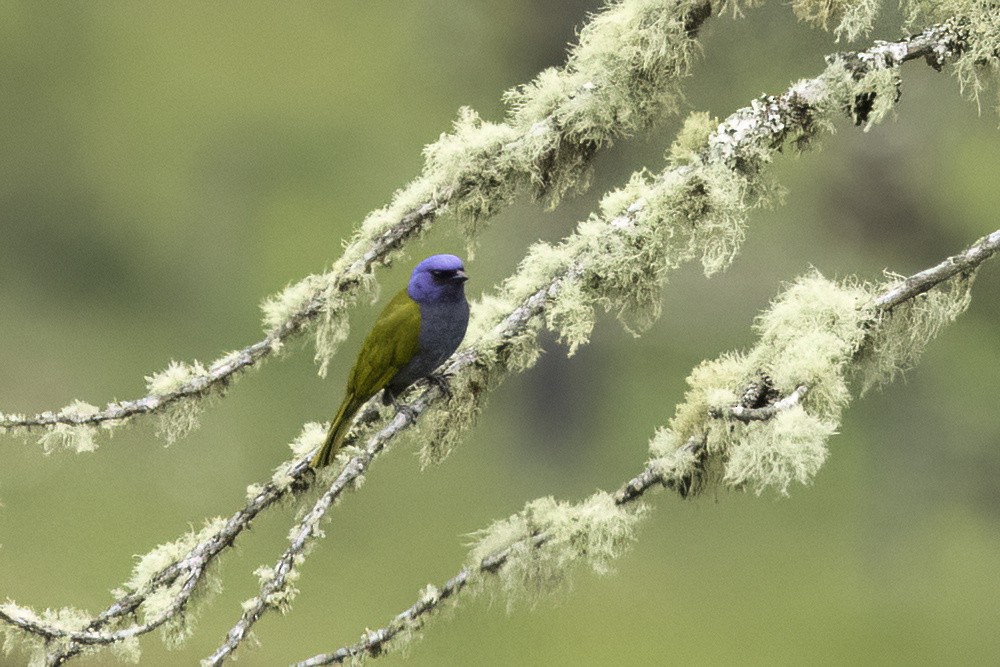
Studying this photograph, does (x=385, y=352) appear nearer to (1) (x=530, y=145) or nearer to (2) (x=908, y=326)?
(1) (x=530, y=145)

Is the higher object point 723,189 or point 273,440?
point 273,440

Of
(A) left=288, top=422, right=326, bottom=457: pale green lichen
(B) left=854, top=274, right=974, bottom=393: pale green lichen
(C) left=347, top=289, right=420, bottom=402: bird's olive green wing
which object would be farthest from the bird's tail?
(B) left=854, top=274, right=974, bottom=393: pale green lichen

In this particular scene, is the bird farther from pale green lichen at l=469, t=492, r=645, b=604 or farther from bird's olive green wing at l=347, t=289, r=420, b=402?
pale green lichen at l=469, t=492, r=645, b=604

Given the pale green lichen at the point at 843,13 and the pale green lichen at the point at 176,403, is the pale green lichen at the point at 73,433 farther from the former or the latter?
the pale green lichen at the point at 843,13

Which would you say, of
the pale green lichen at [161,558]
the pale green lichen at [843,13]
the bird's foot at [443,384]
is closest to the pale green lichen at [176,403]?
the pale green lichen at [161,558]

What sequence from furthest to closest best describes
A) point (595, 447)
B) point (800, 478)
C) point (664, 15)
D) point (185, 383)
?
point (595, 447) < point (664, 15) < point (185, 383) < point (800, 478)

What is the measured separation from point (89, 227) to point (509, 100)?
700 cm

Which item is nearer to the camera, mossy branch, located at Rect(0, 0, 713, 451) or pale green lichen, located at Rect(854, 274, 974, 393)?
pale green lichen, located at Rect(854, 274, 974, 393)

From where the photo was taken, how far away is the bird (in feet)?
9.00

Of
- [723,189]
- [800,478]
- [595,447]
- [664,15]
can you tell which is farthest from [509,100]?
[595,447]

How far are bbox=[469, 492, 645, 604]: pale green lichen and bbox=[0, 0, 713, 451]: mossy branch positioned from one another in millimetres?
693

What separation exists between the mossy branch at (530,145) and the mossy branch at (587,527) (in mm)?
702

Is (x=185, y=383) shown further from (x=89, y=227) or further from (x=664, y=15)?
(x=89, y=227)

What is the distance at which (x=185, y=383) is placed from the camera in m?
2.42
